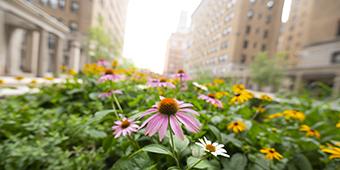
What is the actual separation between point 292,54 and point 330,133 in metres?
39.0

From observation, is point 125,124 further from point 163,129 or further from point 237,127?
point 237,127

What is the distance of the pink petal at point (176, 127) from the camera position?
0.45 metres

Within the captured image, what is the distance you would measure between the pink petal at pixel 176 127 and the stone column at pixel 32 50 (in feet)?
26.5

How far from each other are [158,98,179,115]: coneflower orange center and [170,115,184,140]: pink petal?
16mm

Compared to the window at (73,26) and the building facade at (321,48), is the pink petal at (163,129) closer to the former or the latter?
the building facade at (321,48)

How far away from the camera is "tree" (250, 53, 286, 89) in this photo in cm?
1369

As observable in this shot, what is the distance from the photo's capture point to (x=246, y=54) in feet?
67.3

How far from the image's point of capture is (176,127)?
1.54 ft

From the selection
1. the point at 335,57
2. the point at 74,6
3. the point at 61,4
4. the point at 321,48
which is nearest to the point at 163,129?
the point at 61,4

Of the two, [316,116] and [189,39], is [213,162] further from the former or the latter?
[189,39]

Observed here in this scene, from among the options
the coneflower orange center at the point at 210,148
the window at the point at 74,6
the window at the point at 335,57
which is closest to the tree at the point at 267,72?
the window at the point at 335,57

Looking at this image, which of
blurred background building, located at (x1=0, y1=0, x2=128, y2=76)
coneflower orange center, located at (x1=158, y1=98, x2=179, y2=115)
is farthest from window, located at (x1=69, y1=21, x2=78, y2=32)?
coneflower orange center, located at (x1=158, y1=98, x2=179, y2=115)

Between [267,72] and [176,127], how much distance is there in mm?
15590

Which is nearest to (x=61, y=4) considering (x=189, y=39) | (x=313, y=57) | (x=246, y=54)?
(x=189, y=39)
